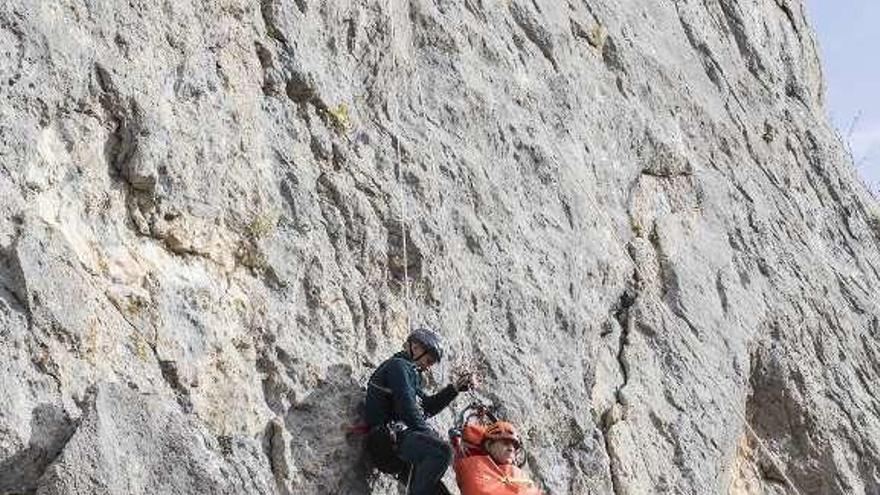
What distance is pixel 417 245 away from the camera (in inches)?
515

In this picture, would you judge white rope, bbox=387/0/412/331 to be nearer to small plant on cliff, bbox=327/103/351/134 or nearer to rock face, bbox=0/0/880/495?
rock face, bbox=0/0/880/495

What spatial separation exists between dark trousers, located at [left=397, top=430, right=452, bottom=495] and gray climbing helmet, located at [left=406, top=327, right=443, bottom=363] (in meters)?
0.81

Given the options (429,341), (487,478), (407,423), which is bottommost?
(487,478)

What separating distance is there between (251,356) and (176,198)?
146 cm

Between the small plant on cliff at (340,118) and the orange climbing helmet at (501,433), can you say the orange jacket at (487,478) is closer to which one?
the orange climbing helmet at (501,433)

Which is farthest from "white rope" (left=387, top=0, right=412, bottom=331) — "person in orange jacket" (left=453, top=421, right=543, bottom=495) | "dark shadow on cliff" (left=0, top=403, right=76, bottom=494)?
"dark shadow on cliff" (left=0, top=403, right=76, bottom=494)

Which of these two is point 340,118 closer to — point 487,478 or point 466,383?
point 466,383

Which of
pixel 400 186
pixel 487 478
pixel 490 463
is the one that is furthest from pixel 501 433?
pixel 400 186

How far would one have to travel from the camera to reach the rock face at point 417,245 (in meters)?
9.94

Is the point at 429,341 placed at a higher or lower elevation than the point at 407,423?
higher

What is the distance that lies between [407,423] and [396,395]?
254mm

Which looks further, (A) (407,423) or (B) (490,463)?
(B) (490,463)

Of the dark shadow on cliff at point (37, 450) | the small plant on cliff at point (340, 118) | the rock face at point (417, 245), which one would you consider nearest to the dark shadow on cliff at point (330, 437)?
the rock face at point (417, 245)

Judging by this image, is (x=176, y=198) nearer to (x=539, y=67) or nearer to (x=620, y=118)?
(x=539, y=67)
